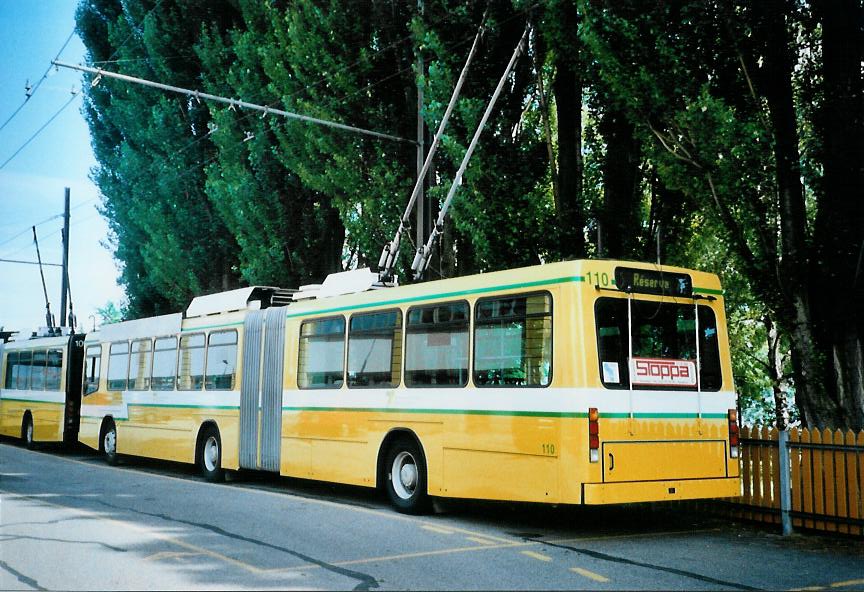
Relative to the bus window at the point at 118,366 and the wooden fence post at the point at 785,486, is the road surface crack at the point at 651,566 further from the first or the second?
the bus window at the point at 118,366

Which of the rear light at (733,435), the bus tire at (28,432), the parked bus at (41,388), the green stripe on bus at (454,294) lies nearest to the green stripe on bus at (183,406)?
the green stripe on bus at (454,294)

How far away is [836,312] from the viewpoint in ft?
40.7

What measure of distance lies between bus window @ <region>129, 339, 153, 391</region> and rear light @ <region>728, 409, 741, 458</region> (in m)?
12.0

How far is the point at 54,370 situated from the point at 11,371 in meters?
3.66

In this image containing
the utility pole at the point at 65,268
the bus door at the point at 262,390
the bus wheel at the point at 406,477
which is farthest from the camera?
the utility pole at the point at 65,268

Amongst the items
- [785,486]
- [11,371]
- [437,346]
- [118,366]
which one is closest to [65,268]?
[11,371]

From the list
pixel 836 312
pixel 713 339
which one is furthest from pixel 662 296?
pixel 836 312

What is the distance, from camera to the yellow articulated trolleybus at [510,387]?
31.9 feet

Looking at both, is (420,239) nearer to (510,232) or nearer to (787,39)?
(510,232)

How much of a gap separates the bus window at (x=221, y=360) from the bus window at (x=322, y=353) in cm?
222

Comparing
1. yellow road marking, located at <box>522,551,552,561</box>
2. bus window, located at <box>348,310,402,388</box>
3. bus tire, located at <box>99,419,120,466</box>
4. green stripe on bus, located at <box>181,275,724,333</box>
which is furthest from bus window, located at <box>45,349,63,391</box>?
yellow road marking, located at <box>522,551,552,561</box>

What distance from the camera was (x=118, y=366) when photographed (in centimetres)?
2003

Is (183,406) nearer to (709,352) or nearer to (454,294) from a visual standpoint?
(454,294)

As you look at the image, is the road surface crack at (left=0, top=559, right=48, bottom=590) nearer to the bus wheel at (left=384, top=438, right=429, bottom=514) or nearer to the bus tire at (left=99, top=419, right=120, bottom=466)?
the bus wheel at (left=384, top=438, right=429, bottom=514)
